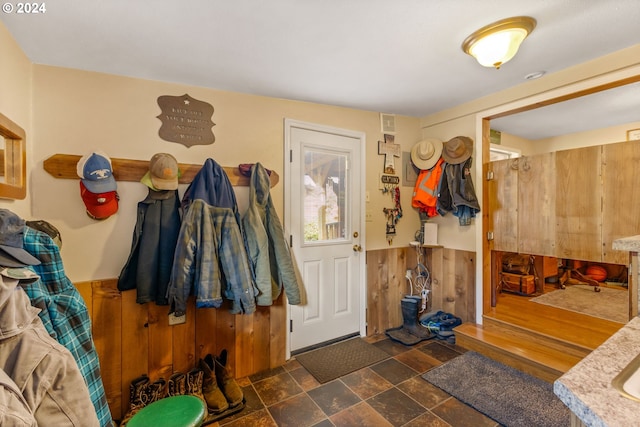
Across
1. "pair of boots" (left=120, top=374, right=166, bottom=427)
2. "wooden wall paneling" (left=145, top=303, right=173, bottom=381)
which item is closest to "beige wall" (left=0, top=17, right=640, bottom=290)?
"wooden wall paneling" (left=145, top=303, right=173, bottom=381)

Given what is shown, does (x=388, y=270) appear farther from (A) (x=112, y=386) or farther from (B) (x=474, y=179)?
(A) (x=112, y=386)

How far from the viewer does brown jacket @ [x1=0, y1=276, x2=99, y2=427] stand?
693 mm

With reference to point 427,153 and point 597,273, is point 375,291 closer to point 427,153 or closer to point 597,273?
point 427,153

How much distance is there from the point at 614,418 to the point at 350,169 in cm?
235

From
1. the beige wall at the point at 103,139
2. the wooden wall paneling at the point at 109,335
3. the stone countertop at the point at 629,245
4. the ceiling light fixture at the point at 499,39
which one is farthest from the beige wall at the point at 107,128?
the stone countertop at the point at 629,245

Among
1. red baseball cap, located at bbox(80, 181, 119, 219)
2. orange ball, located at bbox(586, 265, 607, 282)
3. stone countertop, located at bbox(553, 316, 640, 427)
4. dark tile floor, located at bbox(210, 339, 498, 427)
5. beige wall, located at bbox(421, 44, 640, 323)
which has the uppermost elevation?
beige wall, located at bbox(421, 44, 640, 323)

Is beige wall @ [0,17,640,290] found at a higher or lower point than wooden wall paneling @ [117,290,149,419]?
higher

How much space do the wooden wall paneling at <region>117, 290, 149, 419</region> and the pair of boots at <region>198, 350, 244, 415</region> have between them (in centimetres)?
38

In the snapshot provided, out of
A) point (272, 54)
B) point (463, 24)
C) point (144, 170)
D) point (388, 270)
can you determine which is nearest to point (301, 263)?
point (388, 270)

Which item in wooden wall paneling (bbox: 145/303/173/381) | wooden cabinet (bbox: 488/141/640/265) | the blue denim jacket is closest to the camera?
the blue denim jacket

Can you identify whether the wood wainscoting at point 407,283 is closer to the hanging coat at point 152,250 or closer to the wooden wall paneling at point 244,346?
the wooden wall paneling at point 244,346

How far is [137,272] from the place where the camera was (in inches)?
70.1

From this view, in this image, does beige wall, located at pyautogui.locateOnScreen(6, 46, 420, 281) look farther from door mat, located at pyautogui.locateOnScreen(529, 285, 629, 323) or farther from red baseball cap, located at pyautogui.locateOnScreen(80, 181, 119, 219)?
door mat, located at pyautogui.locateOnScreen(529, 285, 629, 323)

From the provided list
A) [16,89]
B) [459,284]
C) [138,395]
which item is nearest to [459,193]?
[459,284]
